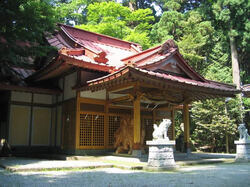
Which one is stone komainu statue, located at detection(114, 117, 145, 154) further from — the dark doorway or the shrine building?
the dark doorway

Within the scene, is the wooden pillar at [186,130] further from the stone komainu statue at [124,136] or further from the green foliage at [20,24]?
the green foliage at [20,24]

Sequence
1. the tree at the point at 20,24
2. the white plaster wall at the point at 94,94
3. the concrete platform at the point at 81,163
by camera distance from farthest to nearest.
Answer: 1. the white plaster wall at the point at 94,94
2. the tree at the point at 20,24
3. the concrete platform at the point at 81,163

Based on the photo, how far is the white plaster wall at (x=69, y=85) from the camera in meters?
12.0

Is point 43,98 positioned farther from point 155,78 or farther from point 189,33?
point 189,33

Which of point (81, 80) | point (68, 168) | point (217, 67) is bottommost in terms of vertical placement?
point (68, 168)

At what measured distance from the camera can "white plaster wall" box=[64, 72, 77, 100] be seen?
12.0m

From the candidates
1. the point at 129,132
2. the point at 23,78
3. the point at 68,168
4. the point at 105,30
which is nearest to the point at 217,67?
the point at 105,30

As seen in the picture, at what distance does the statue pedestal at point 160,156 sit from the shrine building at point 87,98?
1.66 metres

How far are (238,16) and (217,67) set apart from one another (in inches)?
191

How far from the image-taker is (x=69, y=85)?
40.7 ft

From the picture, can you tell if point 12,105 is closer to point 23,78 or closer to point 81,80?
point 23,78

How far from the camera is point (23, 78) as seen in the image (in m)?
13.2

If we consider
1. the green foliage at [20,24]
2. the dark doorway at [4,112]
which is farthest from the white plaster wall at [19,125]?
the green foliage at [20,24]

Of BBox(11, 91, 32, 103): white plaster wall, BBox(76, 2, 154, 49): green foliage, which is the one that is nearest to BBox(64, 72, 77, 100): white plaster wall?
BBox(11, 91, 32, 103): white plaster wall
